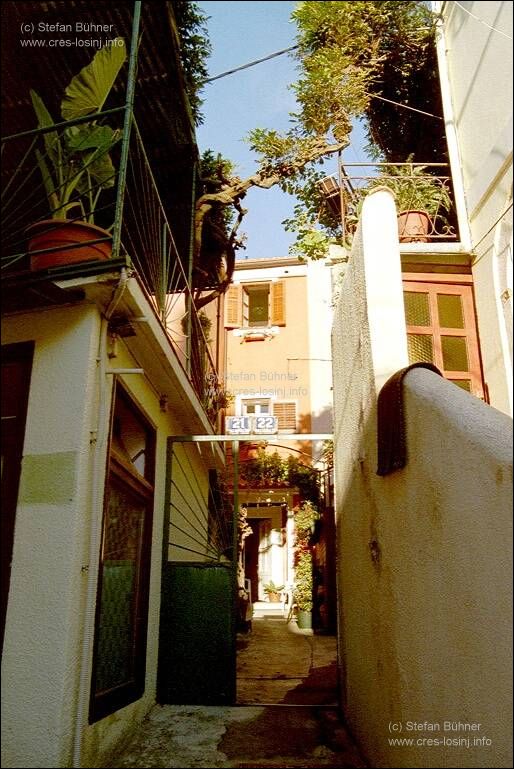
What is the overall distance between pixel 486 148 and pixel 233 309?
1125cm

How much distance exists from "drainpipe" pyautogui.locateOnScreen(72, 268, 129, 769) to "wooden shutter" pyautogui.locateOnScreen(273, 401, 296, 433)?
430 inches

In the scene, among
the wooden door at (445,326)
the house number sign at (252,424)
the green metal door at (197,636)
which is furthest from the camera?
the house number sign at (252,424)

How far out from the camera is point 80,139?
414 cm

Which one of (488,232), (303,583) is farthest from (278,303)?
(488,232)

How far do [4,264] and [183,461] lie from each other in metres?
4.31

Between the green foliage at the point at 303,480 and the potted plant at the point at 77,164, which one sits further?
the green foliage at the point at 303,480

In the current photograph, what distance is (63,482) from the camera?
3.40 m

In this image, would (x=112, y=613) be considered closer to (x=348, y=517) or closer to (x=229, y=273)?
(x=348, y=517)

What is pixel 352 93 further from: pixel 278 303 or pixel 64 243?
pixel 278 303

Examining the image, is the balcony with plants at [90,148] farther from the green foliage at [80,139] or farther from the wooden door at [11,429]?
the wooden door at [11,429]

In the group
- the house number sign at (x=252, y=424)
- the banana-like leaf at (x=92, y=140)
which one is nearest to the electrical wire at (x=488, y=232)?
the banana-like leaf at (x=92, y=140)

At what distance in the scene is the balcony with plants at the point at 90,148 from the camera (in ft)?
12.1

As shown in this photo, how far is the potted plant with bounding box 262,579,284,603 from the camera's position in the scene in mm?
15039

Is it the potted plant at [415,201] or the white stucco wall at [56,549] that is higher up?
the potted plant at [415,201]
